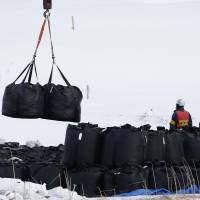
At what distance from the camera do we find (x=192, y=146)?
9617mm

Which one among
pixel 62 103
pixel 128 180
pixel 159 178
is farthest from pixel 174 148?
pixel 62 103

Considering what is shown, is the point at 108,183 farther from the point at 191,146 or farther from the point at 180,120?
the point at 180,120

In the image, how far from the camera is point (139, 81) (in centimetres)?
3897

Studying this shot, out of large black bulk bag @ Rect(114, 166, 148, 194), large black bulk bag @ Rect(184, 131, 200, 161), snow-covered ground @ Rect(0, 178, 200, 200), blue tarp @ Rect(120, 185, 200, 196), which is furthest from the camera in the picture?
large black bulk bag @ Rect(184, 131, 200, 161)

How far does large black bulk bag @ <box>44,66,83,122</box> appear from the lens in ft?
30.8

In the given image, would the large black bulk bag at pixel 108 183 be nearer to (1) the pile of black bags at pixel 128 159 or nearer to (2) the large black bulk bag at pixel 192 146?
(1) the pile of black bags at pixel 128 159

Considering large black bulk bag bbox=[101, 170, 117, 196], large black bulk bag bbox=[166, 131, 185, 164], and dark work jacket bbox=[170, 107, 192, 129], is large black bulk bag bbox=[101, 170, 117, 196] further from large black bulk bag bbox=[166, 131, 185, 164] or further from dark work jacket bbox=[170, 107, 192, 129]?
dark work jacket bbox=[170, 107, 192, 129]

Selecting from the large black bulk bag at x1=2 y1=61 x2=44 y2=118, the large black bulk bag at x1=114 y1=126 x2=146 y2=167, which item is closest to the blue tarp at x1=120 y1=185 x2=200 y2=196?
the large black bulk bag at x1=114 y1=126 x2=146 y2=167

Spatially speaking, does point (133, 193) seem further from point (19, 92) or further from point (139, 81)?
point (139, 81)

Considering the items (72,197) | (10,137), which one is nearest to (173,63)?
(10,137)

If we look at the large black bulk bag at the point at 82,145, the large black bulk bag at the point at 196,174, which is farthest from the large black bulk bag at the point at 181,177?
the large black bulk bag at the point at 82,145

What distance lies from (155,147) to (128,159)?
0.48m

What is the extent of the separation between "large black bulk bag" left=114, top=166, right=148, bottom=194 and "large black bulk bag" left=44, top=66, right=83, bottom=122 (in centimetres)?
118

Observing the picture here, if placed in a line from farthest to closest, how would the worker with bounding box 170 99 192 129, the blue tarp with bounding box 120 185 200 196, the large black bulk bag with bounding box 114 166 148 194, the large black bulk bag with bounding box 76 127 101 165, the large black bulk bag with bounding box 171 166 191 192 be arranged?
the worker with bounding box 170 99 192 129 → the large black bulk bag with bounding box 76 127 101 165 → the large black bulk bag with bounding box 171 166 191 192 → the large black bulk bag with bounding box 114 166 148 194 → the blue tarp with bounding box 120 185 200 196
